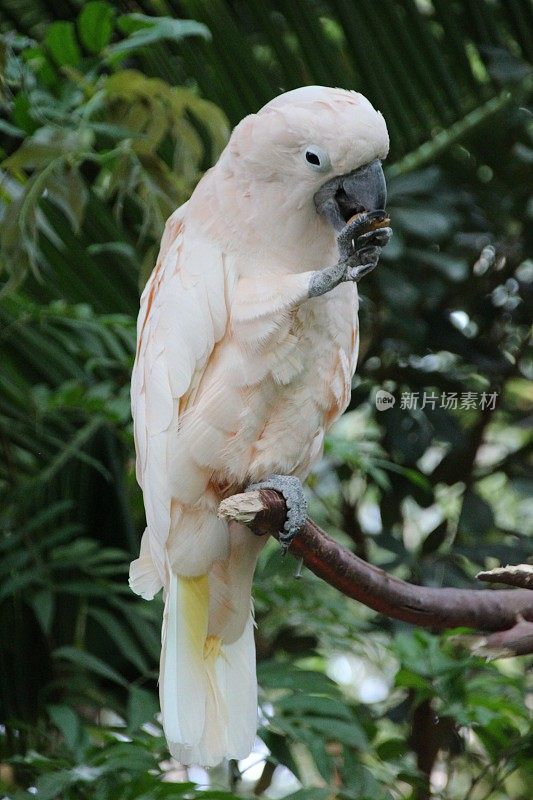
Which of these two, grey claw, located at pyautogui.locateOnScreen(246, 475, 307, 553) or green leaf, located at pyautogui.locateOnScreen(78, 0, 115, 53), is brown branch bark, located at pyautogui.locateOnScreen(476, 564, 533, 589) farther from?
green leaf, located at pyautogui.locateOnScreen(78, 0, 115, 53)

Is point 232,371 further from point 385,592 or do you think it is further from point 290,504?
point 385,592

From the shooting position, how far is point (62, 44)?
137 centimetres

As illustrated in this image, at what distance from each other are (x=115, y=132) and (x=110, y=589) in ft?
2.30

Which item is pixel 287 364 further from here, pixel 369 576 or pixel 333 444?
pixel 333 444

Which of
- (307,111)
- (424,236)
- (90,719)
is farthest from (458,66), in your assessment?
(90,719)

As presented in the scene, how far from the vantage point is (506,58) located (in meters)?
1.69

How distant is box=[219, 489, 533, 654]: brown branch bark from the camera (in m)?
0.97

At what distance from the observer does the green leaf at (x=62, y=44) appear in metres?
1.36

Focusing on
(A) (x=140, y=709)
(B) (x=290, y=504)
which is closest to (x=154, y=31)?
(B) (x=290, y=504)

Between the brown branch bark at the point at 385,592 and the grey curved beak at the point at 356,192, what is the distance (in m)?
0.30

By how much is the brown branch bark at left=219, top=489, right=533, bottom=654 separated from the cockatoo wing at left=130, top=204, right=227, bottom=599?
0.36 ft

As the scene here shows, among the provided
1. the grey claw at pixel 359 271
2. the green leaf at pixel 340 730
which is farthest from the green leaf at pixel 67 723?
the grey claw at pixel 359 271

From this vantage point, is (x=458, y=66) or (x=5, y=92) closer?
(x=5, y=92)

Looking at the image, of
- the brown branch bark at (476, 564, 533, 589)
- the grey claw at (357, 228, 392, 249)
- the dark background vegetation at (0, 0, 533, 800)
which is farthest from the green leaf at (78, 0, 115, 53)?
the brown branch bark at (476, 564, 533, 589)
